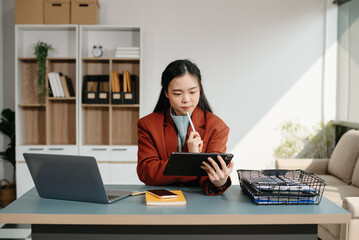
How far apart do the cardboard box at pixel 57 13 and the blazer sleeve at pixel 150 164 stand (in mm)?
2752

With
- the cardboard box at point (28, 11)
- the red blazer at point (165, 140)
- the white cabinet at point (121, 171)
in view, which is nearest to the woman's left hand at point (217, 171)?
the red blazer at point (165, 140)

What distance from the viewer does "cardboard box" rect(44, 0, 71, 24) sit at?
4277 millimetres

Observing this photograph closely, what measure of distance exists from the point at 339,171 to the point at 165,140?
2.49 metres

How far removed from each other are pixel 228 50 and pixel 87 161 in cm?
353

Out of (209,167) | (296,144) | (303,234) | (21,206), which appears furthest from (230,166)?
(296,144)

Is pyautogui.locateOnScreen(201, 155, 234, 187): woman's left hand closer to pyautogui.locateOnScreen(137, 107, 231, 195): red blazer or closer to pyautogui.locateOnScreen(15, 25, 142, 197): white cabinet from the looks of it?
pyautogui.locateOnScreen(137, 107, 231, 195): red blazer

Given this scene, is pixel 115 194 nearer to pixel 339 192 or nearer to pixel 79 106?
pixel 339 192

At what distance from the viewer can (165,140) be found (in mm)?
2012

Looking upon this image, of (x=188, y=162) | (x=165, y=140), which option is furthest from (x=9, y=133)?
(x=188, y=162)

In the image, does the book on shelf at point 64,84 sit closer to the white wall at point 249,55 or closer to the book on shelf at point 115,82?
the book on shelf at point 115,82

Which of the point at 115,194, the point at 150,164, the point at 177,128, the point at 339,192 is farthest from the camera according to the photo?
the point at 339,192

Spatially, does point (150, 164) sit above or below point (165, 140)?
below

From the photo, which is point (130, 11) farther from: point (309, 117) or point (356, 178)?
point (356, 178)

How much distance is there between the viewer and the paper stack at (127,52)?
171 inches
